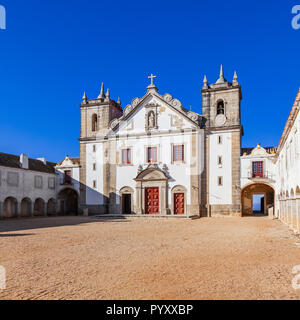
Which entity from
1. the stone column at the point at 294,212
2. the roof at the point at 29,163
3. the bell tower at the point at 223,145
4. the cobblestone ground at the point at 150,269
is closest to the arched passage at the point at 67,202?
the roof at the point at 29,163

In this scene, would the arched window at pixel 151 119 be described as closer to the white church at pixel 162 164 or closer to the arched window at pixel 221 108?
the white church at pixel 162 164

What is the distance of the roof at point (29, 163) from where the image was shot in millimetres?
27828

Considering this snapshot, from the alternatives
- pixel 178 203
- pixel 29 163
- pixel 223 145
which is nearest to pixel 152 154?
pixel 178 203

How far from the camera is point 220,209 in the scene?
25828 mm

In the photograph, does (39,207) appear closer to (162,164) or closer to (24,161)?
(24,161)

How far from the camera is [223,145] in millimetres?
26359

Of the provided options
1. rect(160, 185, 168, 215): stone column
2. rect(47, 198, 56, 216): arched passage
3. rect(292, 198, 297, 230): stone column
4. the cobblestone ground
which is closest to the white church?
rect(160, 185, 168, 215): stone column

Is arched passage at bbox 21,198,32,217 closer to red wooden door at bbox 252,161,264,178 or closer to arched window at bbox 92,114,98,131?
arched window at bbox 92,114,98,131

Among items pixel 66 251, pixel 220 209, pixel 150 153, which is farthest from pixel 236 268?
pixel 150 153

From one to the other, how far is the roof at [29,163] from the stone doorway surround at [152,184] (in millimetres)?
10501

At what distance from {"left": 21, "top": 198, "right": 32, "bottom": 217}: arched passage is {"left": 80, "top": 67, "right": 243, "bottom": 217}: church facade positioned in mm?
4918

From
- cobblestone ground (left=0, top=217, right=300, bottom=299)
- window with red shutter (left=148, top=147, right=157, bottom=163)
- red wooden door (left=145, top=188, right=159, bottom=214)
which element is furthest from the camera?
window with red shutter (left=148, top=147, right=157, bottom=163)

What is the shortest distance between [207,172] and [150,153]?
539cm

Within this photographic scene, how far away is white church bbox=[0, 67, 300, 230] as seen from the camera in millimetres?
25953
